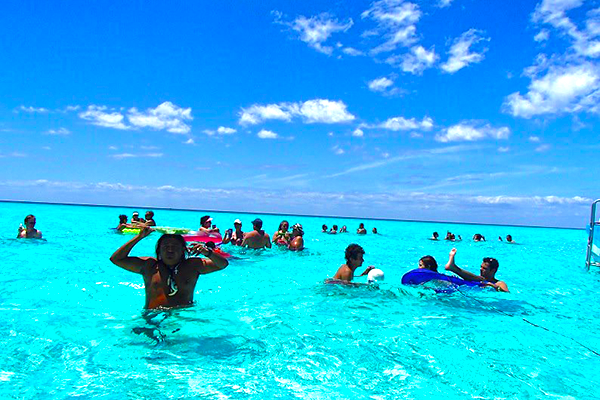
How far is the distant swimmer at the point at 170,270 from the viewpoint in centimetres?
493

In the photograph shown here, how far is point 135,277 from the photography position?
10.1m

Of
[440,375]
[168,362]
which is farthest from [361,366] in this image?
[168,362]

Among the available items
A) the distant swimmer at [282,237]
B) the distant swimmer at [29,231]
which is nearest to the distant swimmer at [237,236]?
the distant swimmer at [282,237]

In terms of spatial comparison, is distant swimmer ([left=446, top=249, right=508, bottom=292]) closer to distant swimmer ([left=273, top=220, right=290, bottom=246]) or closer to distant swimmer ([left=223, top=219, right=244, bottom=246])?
distant swimmer ([left=223, top=219, right=244, bottom=246])

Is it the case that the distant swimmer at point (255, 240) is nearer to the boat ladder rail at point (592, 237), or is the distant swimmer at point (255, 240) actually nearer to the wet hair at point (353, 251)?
the wet hair at point (353, 251)

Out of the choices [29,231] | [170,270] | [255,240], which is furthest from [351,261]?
[29,231]

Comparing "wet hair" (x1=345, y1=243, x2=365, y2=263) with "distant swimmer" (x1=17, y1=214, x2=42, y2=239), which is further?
"distant swimmer" (x1=17, y1=214, x2=42, y2=239)

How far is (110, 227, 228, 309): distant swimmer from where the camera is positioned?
4.93 m

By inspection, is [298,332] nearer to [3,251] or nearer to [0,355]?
[0,355]

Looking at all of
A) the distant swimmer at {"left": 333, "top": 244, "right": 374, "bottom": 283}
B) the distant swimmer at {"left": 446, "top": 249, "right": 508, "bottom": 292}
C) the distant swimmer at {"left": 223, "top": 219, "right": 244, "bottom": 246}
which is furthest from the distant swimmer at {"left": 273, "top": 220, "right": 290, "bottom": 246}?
the distant swimmer at {"left": 446, "top": 249, "right": 508, "bottom": 292}

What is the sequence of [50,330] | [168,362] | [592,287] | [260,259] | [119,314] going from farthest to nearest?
[260,259] < [592,287] < [119,314] < [50,330] < [168,362]

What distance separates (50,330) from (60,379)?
1809 millimetres

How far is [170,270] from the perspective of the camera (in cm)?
512

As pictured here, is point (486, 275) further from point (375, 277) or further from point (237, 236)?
point (237, 236)
